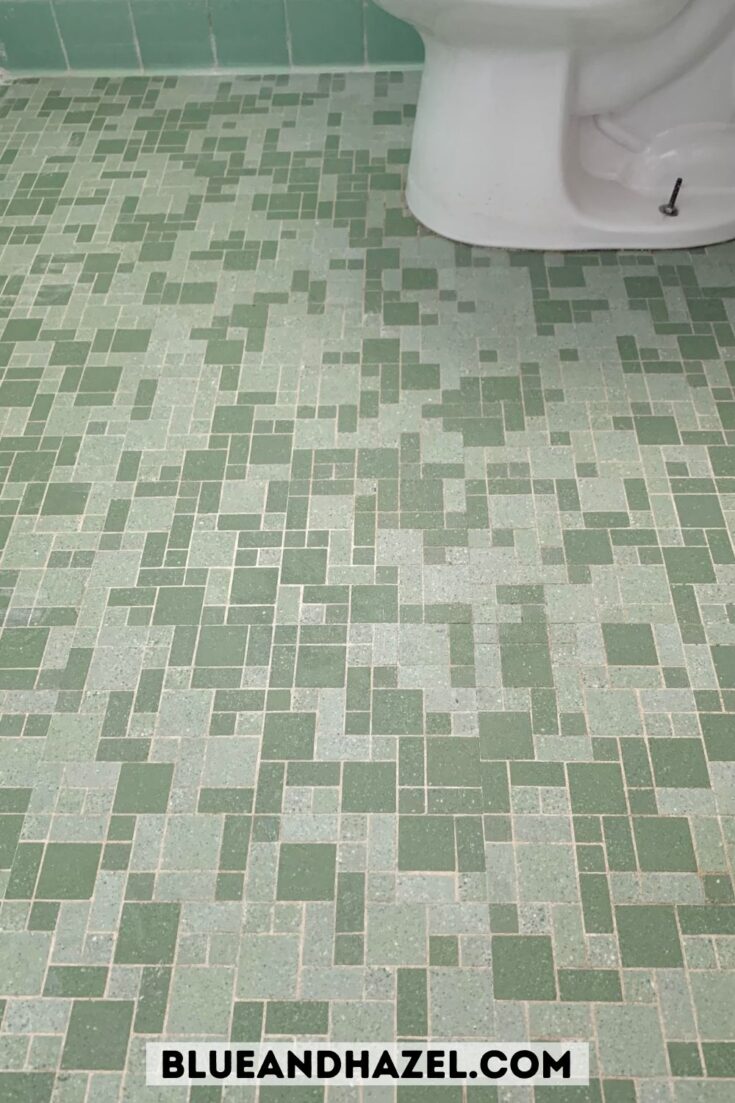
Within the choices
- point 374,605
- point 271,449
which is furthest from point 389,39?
point 374,605

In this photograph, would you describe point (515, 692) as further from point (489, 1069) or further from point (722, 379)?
point (722, 379)

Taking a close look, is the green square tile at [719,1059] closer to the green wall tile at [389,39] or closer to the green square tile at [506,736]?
the green square tile at [506,736]

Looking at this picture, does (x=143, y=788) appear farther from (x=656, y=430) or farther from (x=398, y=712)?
(x=656, y=430)

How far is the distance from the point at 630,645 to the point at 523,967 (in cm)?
38

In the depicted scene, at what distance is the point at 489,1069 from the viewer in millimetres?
875

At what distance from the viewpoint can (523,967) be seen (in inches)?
36.4

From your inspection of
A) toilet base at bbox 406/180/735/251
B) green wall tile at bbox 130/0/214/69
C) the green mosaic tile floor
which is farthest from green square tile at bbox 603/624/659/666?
green wall tile at bbox 130/0/214/69

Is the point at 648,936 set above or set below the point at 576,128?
below

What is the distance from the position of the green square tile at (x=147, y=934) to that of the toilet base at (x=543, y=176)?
1128 mm

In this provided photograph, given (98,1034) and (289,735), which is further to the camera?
(289,735)

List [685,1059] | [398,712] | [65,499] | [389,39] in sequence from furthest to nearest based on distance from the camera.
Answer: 1. [389,39]
2. [65,499]
3. [398,712]
4. [685,1059]

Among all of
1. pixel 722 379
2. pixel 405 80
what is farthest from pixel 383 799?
pixel 405 80

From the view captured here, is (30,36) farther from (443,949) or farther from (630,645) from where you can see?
(443,949)

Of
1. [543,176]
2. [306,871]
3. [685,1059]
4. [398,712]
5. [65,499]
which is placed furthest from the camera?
[543,176]
